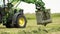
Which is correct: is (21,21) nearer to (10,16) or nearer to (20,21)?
(20,21)

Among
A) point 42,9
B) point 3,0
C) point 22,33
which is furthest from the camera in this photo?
point 42,9

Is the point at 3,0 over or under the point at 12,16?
over

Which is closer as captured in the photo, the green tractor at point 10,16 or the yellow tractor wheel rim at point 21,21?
the green tractor at point 10,16

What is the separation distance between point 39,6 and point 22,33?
4.59 m

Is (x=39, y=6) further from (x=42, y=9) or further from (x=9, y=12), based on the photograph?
(x=9, y=12)

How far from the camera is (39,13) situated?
599 inches

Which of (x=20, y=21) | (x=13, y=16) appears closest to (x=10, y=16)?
(x=13, y=16)

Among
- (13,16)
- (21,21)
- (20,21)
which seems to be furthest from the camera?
(21,21)

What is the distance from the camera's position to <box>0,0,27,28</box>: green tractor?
14.9 metres

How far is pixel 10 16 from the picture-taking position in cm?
1515

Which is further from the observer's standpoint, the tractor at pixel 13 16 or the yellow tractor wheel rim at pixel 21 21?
the yellow tractor wheel rim at pixel 21 21

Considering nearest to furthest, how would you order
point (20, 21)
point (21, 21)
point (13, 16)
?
point (13, 16), point (20, 21), point (21, 21)

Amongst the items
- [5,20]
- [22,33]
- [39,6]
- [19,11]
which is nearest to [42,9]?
[39,6]

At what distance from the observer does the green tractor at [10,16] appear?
14930 millimetres
